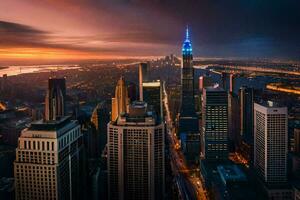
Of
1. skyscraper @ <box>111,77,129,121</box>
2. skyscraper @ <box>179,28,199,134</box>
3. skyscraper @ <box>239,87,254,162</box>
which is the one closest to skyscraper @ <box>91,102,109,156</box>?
skyscraper @ <box>111,77,129,121</box>

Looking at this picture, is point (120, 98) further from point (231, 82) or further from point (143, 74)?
point (231, 82)

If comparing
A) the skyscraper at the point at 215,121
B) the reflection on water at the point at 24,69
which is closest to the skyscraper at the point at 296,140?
the skyscraper at the point at 215,121

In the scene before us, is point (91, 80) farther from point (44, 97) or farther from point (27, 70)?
point (27, 70)

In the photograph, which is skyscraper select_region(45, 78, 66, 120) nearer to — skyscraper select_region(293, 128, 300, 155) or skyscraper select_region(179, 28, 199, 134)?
skyscraper select_region(179, 28, 199, 134)

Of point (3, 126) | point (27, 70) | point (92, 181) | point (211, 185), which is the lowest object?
point (211, 185)

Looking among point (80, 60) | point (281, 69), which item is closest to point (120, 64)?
point (80, 60)

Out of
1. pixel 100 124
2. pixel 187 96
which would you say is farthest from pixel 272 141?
pixel 187 96

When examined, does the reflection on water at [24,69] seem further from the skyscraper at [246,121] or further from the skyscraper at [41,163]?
the skyscraper at [246,121]
